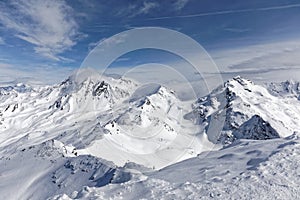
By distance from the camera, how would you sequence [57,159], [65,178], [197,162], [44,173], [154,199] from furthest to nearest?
1. [57,159]
2. [44,173]
3. [65,178]
4. [197,162]
5. [154,199]

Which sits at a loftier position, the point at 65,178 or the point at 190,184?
the point at 190,184

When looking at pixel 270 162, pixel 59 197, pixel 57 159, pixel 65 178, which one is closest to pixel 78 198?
pixel 59 197

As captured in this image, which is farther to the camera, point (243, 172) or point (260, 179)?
point (243, 172)

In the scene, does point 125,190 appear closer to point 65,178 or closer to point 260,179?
point 260,179

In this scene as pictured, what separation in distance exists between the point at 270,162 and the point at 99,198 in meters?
13.6

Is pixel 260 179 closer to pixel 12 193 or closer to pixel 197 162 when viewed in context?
pixel 197 162

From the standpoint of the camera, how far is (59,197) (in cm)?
2250

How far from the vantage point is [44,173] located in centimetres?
14925

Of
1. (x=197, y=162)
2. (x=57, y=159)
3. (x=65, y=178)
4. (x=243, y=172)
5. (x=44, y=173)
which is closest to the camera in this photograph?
(x=243, y=172)

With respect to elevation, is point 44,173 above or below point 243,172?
below

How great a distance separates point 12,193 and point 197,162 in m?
134

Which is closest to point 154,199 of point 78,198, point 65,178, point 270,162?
point 78,198

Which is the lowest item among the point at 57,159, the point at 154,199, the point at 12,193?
the point at 12,193

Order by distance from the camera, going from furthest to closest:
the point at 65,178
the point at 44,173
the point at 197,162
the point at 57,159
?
the point at 57,159 < the point at 44,173 < the point at 65,178 < the point at 197,162
